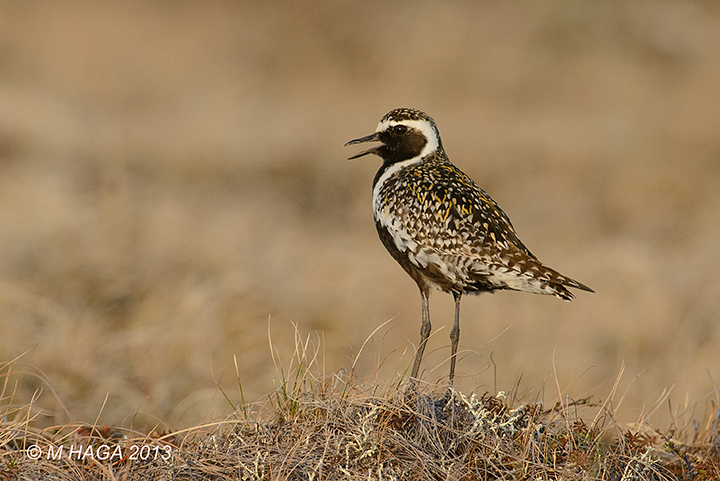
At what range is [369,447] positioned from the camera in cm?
283

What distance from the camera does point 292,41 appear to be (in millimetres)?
22875

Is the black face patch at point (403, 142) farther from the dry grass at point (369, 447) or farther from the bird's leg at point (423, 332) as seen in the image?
the dry grass at point (369, 447)

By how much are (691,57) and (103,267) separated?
1943cm

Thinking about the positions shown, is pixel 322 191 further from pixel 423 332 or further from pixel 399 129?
pixel 423 332

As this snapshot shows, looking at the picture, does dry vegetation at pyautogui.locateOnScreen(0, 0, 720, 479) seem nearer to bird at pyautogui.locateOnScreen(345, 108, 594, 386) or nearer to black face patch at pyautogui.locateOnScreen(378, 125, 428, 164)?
bird at pyautogui.locateOnScreen(345, 108, 594, 386)

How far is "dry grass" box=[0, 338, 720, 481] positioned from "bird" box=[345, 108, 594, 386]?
29cm

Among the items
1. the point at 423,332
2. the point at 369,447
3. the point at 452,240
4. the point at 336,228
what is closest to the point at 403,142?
the point at 452,240

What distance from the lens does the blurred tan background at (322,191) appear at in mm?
7094

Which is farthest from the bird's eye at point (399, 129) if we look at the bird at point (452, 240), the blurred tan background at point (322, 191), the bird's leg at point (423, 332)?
the blurred tan background at point (322, 191)

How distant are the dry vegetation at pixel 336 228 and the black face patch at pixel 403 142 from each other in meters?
1.02

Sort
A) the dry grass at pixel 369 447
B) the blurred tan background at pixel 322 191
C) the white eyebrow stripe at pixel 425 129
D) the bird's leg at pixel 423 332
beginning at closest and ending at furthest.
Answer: the dry grass at pixel 369 447 → the bird's leg at pixel 423 332 → the white eyebrow stripe at pixel 425 129 → the blurred tan background at pixel 322 191

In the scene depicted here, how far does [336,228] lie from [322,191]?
1.06 m

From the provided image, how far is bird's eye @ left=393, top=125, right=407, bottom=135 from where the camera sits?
3715 millimetres

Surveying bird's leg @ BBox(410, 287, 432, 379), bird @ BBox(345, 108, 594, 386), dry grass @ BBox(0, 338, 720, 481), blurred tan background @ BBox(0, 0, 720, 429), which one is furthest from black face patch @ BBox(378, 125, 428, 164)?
dry grass @ BBox(0, 338, 720, 481)
